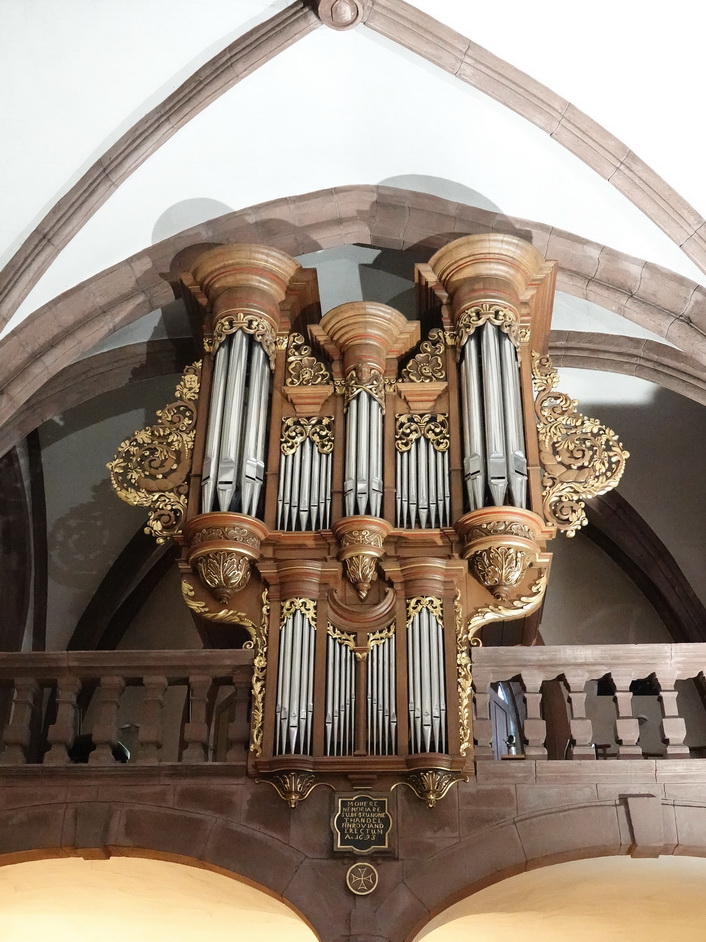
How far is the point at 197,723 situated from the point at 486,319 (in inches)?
141

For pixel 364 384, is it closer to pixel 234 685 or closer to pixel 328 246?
pixel 328 246

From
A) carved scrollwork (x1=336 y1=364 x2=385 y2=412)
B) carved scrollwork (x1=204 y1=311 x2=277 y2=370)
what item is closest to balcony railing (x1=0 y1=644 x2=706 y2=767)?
carved scrollwork (x1=336 y1=364 x2=385 y2=412)

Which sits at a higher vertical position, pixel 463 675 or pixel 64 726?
pixel 463 675

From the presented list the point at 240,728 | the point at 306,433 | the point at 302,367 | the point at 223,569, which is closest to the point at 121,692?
the point at 240,728

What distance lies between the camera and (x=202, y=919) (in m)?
8.16

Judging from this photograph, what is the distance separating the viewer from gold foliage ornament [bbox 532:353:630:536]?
7.88 metres

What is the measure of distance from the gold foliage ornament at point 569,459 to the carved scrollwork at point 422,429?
683 mm

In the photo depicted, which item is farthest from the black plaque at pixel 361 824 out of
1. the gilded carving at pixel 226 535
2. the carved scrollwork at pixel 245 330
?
the carved scrollwork at pixel 245 330

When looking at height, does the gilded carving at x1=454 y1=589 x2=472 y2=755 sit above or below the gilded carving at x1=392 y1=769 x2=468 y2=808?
above

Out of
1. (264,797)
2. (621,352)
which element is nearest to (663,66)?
(621,352)

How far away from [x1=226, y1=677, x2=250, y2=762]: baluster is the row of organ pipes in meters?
0.23

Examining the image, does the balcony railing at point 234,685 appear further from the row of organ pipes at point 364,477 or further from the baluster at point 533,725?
the row of organ pipes at point 364,477

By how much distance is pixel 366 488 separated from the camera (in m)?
7.83

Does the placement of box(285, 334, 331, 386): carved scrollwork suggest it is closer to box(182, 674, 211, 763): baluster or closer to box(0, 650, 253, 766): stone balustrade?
box(0, 650, 253, 766): stone balustrade
